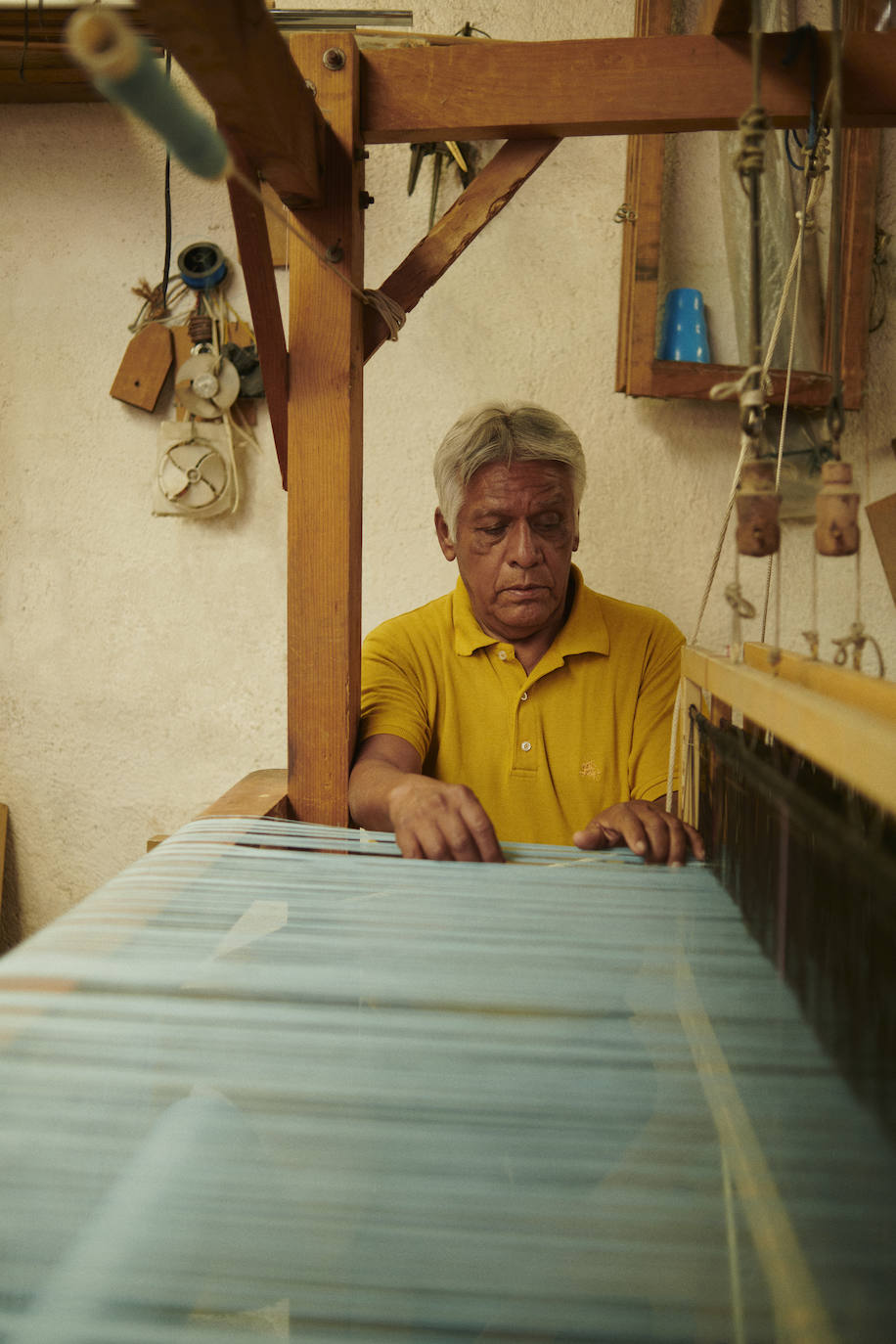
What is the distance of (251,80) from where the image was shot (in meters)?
0.94

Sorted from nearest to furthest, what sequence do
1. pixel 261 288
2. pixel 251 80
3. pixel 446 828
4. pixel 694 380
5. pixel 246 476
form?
pixel 251 80
pixel 446 828
pixel 261 288
pixel 694 380
pixel 246 476

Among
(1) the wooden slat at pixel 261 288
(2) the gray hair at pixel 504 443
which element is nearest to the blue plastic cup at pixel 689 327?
(2) the gray hair at pixel 504 443

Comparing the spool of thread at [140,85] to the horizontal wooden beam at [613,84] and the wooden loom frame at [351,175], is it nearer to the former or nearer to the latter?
the wooden loom frame at [351,175]

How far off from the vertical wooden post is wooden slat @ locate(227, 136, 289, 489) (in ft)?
0.10

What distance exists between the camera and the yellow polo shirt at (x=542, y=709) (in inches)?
63.2

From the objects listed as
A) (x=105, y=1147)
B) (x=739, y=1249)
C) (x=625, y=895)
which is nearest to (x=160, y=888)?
(x=105, y=1147)

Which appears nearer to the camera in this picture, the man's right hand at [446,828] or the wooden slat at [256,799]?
the man's right hand at [446,828]

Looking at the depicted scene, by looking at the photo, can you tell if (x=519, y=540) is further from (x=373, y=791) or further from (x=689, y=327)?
(x=689, y=327)

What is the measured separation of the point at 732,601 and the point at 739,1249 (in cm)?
53

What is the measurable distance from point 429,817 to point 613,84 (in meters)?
0.96

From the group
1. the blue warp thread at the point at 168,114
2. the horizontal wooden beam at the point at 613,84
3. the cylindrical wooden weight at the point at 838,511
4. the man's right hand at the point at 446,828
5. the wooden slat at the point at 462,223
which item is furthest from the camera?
the wooden slat at the point at 462,223

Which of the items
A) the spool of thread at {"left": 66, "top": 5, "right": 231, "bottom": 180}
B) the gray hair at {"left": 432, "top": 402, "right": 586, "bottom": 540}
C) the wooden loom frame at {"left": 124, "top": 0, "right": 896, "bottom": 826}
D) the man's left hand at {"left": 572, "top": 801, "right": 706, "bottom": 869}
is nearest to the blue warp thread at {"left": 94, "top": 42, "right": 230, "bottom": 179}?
the spool of thread at {"left": 66, "top": 5, "right": 231, "bottom": 180}

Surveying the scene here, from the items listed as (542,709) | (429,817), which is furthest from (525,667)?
(429,817)

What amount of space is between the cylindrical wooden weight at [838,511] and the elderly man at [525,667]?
78 cm
